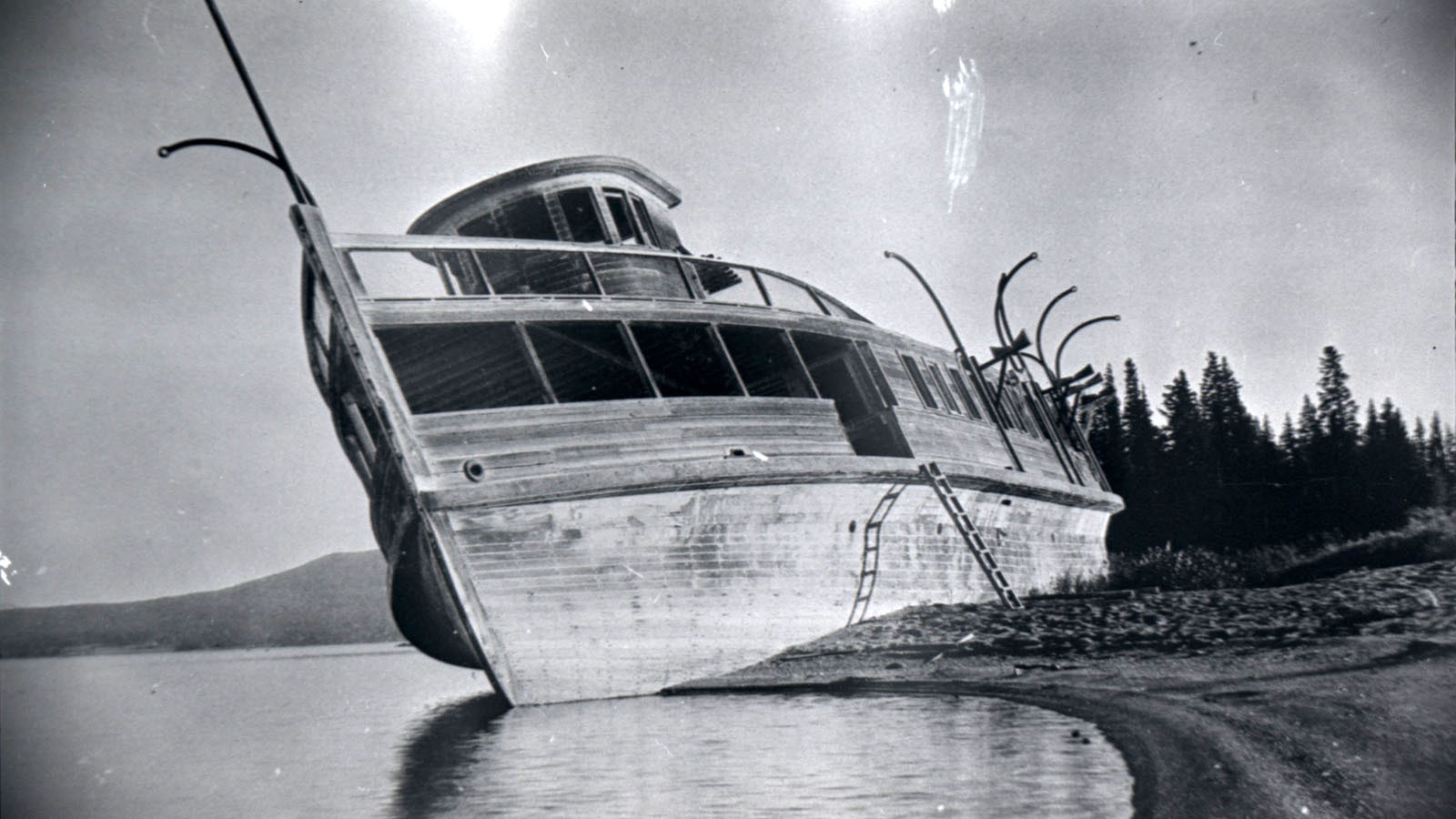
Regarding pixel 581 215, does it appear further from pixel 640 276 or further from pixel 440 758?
pixel 440 758

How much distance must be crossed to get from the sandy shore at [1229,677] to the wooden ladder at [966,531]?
51cm

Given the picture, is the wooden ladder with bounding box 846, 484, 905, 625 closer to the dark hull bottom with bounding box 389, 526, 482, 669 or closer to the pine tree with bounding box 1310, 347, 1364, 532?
the dark hull bottom with bounding box 389, 526, 482, 669

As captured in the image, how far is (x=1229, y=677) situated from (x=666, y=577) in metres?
3.15

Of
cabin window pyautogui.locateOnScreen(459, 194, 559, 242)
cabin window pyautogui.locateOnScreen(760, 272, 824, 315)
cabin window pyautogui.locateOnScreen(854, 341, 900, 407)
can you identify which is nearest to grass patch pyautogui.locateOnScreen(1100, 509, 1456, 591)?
cabin window pyautogui.locateOnScreen(854, 341, 900, 407)

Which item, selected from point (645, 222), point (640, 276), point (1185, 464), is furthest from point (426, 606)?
point (1185, 464)

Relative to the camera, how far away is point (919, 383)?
29.7 feet

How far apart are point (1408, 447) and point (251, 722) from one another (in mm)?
7219

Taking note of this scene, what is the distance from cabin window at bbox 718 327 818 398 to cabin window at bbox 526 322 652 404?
39.3 inches

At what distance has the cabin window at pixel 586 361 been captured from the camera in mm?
7027

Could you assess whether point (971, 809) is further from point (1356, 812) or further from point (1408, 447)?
point (1408, 447)

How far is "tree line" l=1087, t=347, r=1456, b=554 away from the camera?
261 inches

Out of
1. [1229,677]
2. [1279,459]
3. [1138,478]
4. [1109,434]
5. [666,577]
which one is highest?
[1109,434]

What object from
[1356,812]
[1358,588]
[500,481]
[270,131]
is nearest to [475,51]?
[270,131]

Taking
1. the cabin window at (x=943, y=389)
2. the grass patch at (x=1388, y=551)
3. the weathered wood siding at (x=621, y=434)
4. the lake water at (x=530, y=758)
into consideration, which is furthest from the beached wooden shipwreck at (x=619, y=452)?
the grass patch at (x=1388, y=551)
